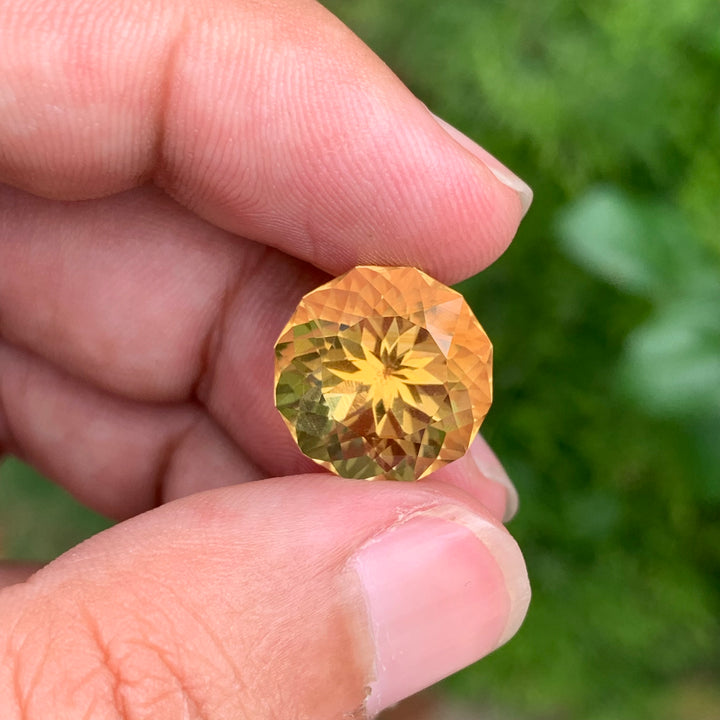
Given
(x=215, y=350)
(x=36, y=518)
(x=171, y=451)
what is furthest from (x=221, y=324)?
(x=36, y=518)

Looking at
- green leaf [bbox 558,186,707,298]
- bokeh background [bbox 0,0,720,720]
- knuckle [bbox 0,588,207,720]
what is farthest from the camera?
bokeh background [bbox 0,0,720,720]

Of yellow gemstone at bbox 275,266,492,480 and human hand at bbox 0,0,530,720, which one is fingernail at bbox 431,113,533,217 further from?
yellow gemstone at bbox 275,266,492,480

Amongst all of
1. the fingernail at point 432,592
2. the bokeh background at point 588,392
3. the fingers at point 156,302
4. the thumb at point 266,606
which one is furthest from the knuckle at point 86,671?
the bokeh background at point 588,392

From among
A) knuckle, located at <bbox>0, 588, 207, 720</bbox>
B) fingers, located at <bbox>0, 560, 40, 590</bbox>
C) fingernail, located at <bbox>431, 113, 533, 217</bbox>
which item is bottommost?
fingers, located at <bbox>0, 560, 40, 590</bbox>

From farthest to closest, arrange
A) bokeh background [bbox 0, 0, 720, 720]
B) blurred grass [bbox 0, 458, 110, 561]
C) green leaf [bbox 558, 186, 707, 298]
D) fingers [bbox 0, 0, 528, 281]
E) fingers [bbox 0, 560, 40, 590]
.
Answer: blurred grass [bbox 0, 458, 110, 561] < bokeh background [bbox 0, 0, 720, 720] < green leaf [bbox 558, 186, 707, 298] < fingers [bbox 0, 560, 40, 590] < fingers [bbox 0, 0, 528, 281]

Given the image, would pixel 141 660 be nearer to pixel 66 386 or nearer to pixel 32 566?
pixel 32 566

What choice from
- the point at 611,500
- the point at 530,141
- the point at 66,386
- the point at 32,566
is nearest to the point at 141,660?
the point at 32,566

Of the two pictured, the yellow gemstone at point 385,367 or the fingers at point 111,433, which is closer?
the yellow gemstone at point 385,367

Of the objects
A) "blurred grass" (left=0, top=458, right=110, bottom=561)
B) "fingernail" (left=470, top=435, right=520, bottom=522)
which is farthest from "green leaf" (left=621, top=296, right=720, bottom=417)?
"blurred grass" (left=0, top=458, right=110, bottom=561)

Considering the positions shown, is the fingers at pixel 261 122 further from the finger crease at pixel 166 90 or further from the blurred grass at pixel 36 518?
the blurred grass at pixel 36 518

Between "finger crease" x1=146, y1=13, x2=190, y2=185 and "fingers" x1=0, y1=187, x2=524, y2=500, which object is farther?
"fingers" x1=0, y1=187, x2=524, y2=500
